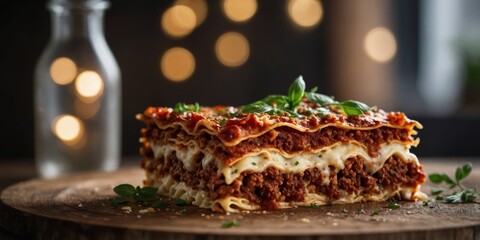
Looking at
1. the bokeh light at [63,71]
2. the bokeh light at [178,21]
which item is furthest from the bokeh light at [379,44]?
the bokeh light at [63,71]

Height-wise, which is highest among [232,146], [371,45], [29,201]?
[371,45]

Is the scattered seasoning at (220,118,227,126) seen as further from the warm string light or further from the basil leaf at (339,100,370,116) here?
the warm string light

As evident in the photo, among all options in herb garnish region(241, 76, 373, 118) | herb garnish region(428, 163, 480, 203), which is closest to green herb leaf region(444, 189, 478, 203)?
herb garnish region(428, 163, 480, 203)

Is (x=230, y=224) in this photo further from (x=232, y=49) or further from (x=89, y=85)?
(x=232, y=49)

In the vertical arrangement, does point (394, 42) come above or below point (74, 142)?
above

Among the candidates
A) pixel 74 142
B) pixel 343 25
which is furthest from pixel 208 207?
pixel 343 25

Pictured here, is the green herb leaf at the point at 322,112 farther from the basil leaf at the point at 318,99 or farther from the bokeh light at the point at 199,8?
the bokeh light at the point at 199,8

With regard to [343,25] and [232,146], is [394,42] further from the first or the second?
[232,146]
